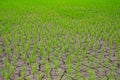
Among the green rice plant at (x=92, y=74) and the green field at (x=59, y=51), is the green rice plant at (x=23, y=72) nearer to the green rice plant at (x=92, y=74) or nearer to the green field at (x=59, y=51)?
the green field at (x=59, y=51)

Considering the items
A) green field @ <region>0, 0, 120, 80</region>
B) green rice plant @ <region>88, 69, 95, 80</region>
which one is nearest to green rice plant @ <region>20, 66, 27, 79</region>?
green field @ <region>0, 0, 120, 80</region>

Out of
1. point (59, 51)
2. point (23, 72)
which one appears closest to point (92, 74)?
point (23, 72)

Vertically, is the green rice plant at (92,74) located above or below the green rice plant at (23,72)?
below

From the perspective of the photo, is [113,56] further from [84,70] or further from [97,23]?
[97,23]

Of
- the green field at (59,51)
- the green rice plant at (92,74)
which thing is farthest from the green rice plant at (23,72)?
the green rice plant at (92,74)

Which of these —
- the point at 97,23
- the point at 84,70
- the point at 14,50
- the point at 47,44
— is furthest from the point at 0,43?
the point at 97,23

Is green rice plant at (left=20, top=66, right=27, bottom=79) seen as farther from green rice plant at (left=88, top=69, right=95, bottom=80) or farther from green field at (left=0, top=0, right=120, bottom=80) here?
green rice plant at (left=88, top=69, right=95, bottom=80)

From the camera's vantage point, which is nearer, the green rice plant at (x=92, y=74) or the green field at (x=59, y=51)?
the green rice plant at (x=92, y=74)

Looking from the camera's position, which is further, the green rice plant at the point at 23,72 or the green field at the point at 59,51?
the green field at the point at 59,51

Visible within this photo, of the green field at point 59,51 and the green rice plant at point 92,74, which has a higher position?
the green field at point 59,51

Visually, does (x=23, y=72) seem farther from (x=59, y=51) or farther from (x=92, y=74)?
(x=59, y=51)

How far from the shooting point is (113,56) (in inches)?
245

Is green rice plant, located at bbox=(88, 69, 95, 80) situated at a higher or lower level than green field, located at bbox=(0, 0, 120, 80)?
lower

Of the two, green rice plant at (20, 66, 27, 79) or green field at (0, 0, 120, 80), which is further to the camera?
green field at (0, 0, 120, 80)
